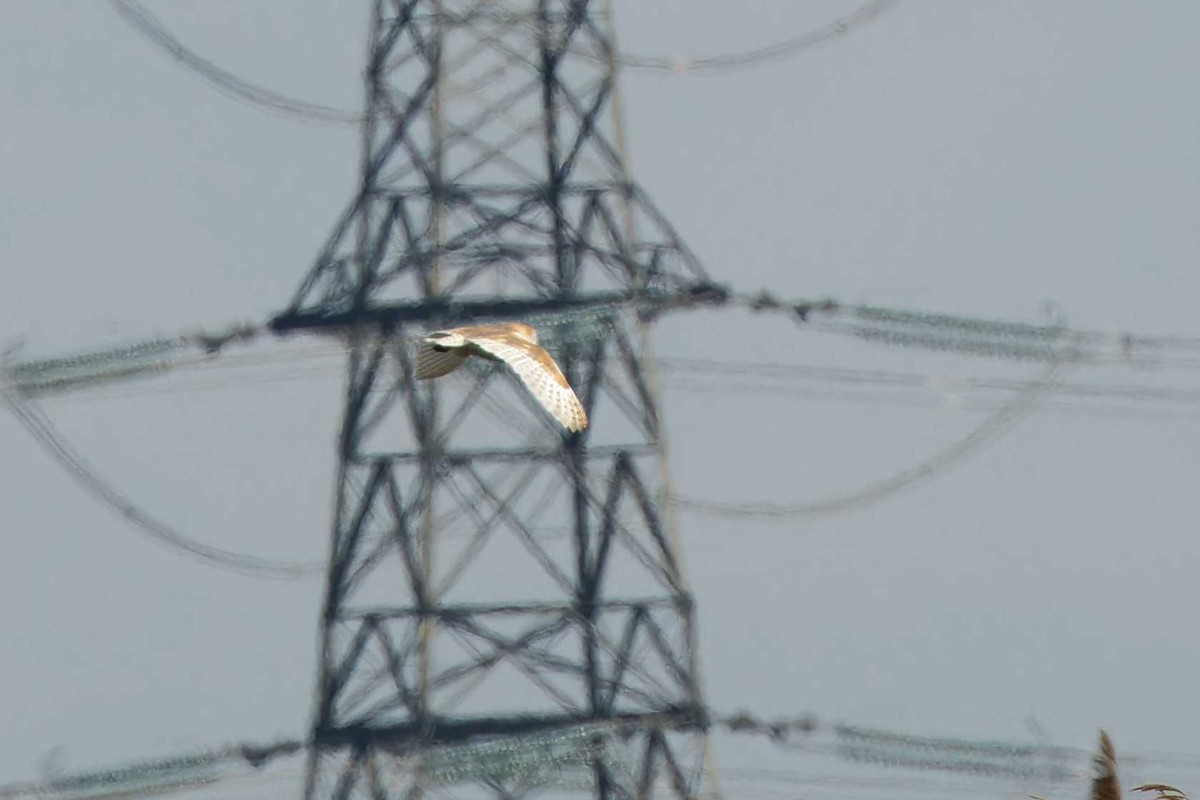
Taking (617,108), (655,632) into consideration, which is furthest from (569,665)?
(617,108)

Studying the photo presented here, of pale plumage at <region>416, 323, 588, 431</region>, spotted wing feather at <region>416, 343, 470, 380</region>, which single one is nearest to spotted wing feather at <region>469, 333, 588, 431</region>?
pale plumage at <region>416, 323, 588, 431</region>

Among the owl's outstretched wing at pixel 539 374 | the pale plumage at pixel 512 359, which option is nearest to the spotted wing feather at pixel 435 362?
the pale plumage at pixel 512 359

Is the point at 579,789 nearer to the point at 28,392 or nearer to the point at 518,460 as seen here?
the point at 518,460

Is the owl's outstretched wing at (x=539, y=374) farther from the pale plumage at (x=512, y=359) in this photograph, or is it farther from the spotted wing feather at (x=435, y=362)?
the spotted wing feather at (x=435, y=362)

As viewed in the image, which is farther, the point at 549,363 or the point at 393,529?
the point at 393,529

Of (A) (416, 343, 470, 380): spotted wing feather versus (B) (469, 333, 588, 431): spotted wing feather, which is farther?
(A) (416, 343, 470, 380): spotted wing feather

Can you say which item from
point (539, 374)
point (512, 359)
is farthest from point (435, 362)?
point (539, 374)

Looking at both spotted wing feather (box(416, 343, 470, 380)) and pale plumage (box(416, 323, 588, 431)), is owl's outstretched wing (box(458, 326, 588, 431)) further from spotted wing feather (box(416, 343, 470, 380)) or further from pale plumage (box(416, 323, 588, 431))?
spotted wing feather (box(416, 343, 470, 380))
